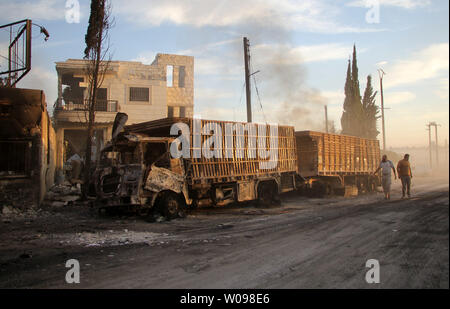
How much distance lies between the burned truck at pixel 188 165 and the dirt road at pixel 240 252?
3.18 feet

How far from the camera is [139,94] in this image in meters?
26.4

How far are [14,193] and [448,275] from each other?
468 inches

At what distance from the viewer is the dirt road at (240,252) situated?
4.21 m

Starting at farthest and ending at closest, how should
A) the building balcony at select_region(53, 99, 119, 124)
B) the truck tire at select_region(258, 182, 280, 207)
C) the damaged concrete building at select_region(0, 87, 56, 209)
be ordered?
the building balcony at select_region(53, 99, 119, 124), the truck tire at select_region(258, 182, 280, 207), the damaged concrete building at select_region(0, 87, 56, 209)

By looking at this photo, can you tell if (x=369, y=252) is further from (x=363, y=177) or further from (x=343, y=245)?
(x=363, y=177)

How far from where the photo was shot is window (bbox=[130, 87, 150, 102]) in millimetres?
26188

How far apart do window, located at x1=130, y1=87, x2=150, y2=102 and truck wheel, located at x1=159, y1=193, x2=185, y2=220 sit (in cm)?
1837

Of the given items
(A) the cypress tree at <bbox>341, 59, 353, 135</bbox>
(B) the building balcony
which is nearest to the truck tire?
(B) the building balcony

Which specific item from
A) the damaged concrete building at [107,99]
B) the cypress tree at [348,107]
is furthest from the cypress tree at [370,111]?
the damaged concrete building at [107,99]

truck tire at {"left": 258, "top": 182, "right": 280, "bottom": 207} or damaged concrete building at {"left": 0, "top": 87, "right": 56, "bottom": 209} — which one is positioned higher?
damaged concrete building at {"left": 0, "top": 87, "right": 56, "bottom": 209}

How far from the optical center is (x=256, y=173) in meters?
12.2

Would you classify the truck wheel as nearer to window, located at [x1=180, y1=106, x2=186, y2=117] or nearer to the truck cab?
the truck cab

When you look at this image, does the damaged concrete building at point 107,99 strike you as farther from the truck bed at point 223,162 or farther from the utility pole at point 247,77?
the truck bed at point 223,162
